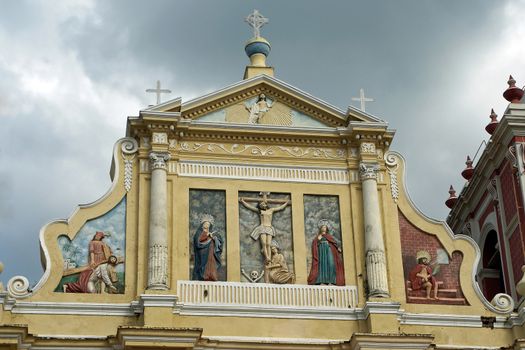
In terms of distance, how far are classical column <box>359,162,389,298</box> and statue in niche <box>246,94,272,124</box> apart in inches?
63.8

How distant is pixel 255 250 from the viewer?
17891mm

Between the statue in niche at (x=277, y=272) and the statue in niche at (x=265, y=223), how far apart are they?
0.07 meters

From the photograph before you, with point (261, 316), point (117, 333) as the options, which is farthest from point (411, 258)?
point (117, 333)

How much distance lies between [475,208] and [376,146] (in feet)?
11.4

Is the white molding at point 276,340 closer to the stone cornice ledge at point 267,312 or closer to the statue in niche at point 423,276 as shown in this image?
the stone cornice ledge at point 267,312

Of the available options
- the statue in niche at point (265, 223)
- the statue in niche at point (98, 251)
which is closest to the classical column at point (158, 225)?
the statue in niche at point (98, 251)

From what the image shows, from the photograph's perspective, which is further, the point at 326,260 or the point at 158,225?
the point at 326,260

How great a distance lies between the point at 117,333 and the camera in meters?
16.6

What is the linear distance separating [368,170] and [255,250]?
1.99 metres

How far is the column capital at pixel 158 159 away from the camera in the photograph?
18047 mm

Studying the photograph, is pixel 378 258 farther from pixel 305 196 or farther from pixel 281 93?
pixel 281 93

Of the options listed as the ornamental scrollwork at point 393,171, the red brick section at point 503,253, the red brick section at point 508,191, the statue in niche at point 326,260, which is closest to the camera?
the statue in niche at point 326,260

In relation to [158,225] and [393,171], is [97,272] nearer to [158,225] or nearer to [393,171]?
[158,225]

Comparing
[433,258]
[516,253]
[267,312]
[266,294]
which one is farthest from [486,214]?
[267,312]
